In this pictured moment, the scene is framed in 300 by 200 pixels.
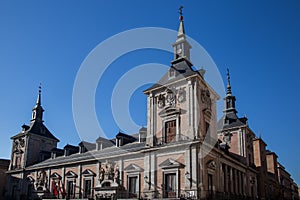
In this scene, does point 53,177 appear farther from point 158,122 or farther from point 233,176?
point 233,176

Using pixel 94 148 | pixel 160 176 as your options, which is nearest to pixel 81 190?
pixel 94 148

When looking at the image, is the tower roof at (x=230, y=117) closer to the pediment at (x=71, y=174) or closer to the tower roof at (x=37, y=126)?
the pediment at (x=71, y=174)

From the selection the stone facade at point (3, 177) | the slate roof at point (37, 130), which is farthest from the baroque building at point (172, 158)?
the slate roof at point (37, 130)

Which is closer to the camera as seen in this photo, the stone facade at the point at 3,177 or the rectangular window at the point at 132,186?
the rectangular window at the point at 132,186

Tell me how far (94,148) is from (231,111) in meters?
17.9

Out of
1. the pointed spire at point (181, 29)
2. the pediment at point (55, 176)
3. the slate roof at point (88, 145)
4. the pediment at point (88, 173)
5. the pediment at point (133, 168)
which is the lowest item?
the pediment at point (55, 176)

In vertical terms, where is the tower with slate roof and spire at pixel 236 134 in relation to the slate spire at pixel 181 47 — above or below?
below

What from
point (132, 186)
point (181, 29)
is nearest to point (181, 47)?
point (181, 29)

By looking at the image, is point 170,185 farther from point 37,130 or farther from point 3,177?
point 3,177

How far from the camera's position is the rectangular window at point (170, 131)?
1040 inches

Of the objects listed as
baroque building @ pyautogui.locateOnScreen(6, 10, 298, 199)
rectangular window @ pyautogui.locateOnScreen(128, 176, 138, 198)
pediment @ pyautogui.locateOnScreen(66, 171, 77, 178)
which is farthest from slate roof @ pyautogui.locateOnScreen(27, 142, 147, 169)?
rectangular window @ pyautogui.locateOnScreen(128, 176, 138, 198)

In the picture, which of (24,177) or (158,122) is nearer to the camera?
(158,122)

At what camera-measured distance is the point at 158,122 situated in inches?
1101

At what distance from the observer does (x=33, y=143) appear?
145 feet
